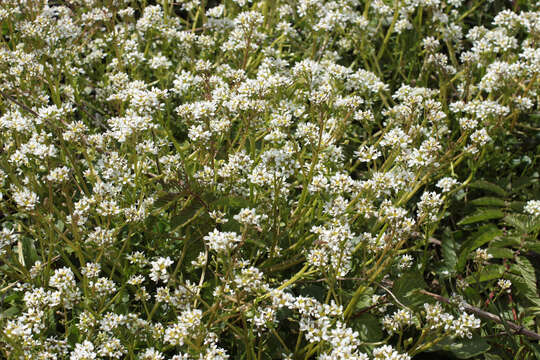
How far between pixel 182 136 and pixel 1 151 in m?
1.28

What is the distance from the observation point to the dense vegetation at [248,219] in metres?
2.61

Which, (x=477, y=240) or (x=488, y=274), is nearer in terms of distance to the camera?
(x=488, y=274)

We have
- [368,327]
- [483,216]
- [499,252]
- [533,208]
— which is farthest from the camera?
[483,216]

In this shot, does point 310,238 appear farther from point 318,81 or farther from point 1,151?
point 1,151

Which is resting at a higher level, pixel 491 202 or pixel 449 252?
pixel 491 202

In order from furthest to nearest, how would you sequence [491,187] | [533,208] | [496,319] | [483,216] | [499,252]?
[491,187] < [483,216] < [533,208] < [499,252] < [496,319]

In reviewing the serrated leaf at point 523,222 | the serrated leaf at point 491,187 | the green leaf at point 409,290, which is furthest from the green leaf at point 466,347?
the serrated leaf at point 491,187

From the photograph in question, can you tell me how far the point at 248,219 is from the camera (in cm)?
252

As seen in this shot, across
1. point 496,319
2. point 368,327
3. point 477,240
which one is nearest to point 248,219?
point 368,327

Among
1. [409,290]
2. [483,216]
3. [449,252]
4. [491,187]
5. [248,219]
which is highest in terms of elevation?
[248,219]

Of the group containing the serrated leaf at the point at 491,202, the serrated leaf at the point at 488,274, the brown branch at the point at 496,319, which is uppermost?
the serrated leaf at the point at 491,202

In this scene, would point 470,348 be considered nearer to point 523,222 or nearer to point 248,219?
point 523,222

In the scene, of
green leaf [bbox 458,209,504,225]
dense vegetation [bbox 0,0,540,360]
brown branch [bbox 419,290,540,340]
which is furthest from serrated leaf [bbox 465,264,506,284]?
green leaf [bbox 458,209,504,225]

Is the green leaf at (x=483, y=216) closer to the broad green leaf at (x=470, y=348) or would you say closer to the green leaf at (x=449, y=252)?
the green leaf at (x=449, y=252)
